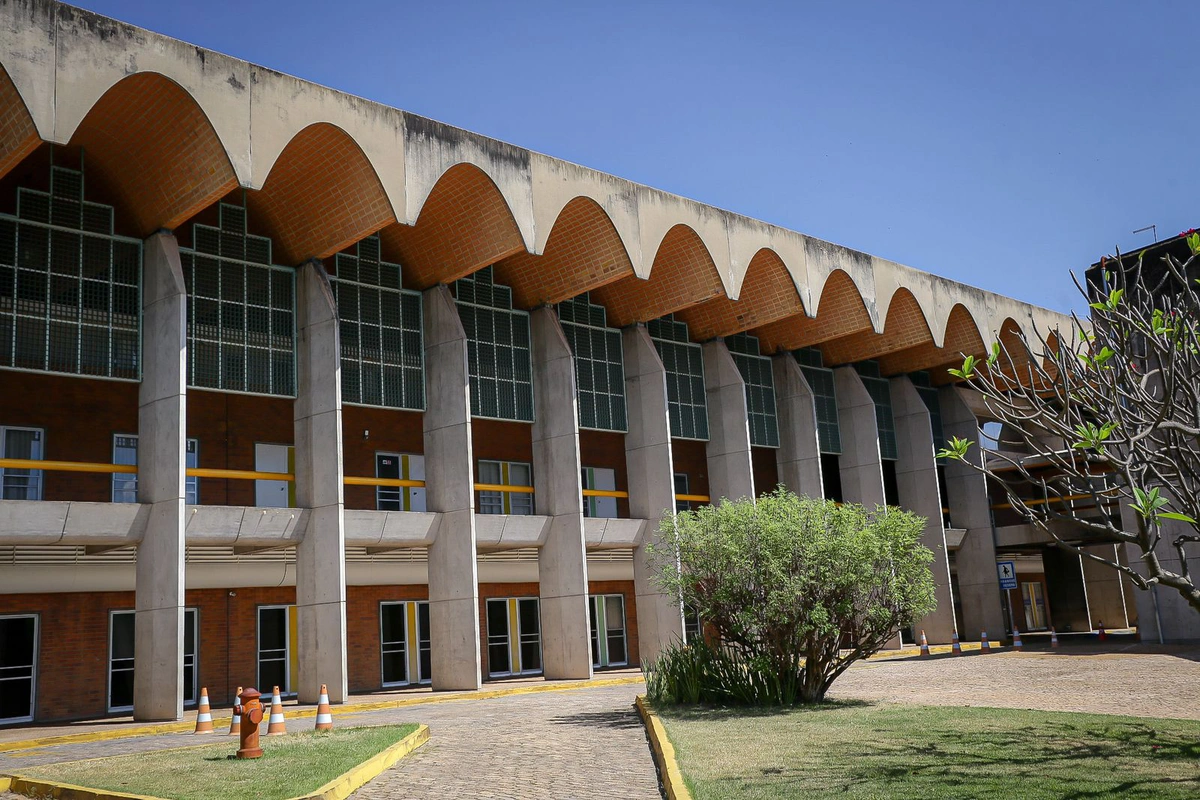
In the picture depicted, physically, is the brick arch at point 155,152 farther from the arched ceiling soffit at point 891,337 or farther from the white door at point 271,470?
the arched ceiling soffit at point 891,337

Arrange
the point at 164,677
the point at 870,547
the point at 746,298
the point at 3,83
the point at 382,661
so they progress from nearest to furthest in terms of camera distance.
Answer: the point at 870,547, the point at 3,83, the point at 164,677, the point at 382,661, the point at 746,298

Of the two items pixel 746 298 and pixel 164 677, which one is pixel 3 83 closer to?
pixel 164 677

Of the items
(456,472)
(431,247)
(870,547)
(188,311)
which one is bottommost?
(870,547)

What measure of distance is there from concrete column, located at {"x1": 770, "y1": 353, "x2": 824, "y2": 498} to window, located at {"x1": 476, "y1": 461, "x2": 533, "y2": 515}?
29.4ft

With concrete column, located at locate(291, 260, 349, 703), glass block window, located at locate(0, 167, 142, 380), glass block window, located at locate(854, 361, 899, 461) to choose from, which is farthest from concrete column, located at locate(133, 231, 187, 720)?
glass block window, located at locate(854, 361, 899, 461)

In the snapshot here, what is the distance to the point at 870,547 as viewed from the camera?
16969mm

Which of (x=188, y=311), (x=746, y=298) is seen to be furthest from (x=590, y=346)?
(x=188, y=311)

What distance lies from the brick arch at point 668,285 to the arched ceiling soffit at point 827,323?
15.8 ft

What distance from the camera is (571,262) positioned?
27859 mm

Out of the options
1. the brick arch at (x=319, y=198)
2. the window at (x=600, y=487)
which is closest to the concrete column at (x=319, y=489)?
the brick arch at (x=319, y=198)

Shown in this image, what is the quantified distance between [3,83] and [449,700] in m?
14.3

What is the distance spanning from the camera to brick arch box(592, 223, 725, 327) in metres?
29.1

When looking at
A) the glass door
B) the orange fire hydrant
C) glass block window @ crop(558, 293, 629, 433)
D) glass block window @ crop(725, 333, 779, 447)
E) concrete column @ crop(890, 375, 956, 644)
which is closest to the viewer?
the orange fire hydrant

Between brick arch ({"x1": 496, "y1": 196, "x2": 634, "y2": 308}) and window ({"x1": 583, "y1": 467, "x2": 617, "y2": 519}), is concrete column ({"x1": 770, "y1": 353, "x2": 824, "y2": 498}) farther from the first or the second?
brick arch ({"x1": 496, "y1": 196, "x2": 634, "y2": 308})
